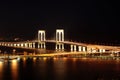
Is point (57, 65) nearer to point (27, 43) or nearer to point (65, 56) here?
point (65, 56)

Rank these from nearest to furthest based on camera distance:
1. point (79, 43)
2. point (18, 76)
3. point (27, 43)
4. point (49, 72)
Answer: point (18, 76) < point (49, 72) < point (79, 43) < point (27, 43)

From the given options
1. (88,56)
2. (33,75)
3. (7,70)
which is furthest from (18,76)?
(88,56)

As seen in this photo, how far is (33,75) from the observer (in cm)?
2061

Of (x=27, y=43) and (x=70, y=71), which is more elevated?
(x=27, y=43)

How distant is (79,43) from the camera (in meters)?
34.2

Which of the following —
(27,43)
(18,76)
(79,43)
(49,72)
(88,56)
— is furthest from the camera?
(27,43)

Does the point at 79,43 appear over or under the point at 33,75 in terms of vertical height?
over

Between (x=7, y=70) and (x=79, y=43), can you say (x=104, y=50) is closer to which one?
(x=79, y=43)

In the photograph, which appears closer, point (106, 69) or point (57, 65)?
point (106, 69)

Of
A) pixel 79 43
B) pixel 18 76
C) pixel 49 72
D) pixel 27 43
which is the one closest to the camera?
pixel 18 76

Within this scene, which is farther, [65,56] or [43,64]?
[65,56]

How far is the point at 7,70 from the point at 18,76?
6.54ft

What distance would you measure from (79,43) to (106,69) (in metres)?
11.9

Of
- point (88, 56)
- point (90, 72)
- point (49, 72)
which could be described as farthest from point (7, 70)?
point (88, 56)
